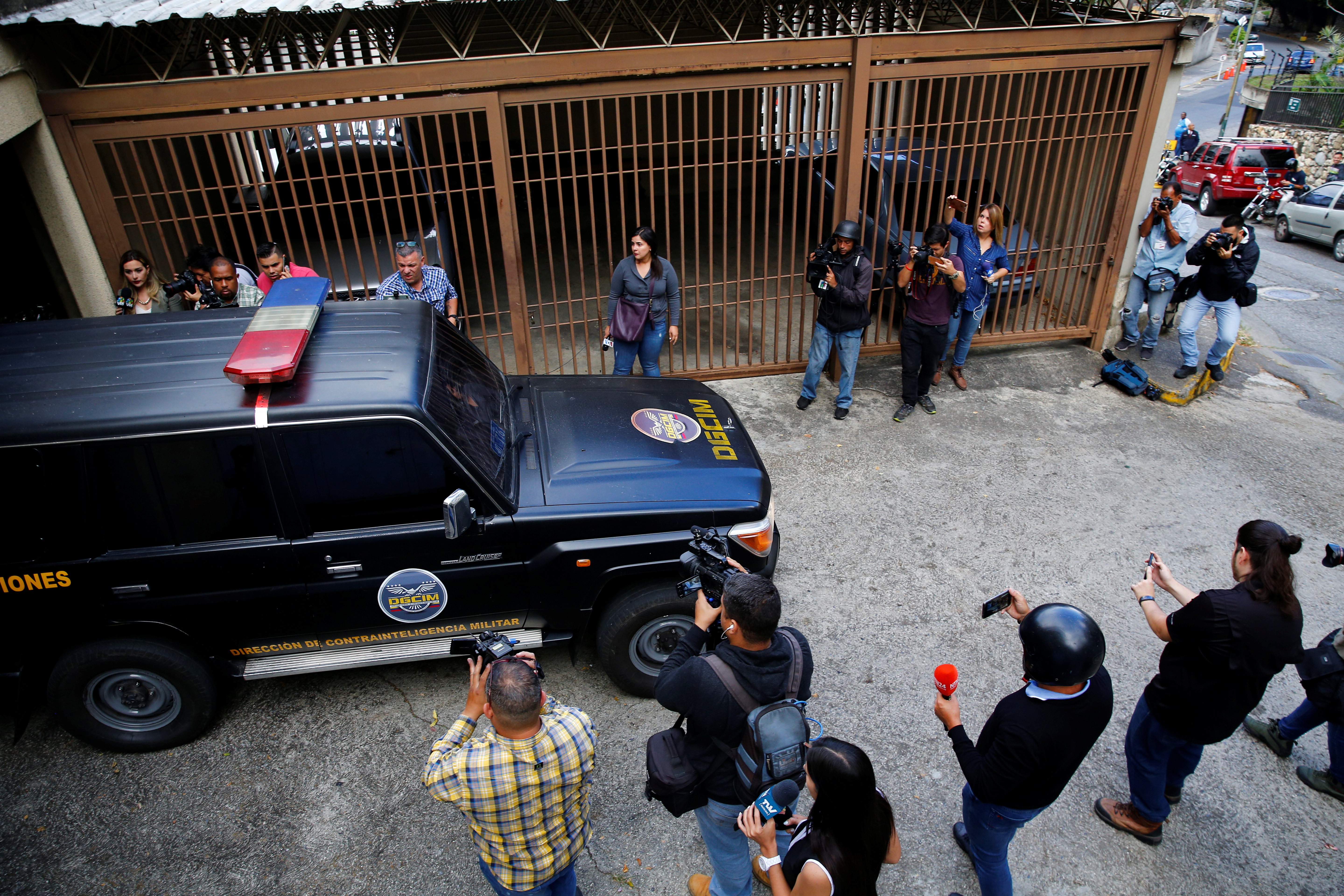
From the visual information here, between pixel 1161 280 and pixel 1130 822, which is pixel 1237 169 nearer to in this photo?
pixel 1161 280

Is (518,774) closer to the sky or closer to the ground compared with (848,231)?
closer to the ground

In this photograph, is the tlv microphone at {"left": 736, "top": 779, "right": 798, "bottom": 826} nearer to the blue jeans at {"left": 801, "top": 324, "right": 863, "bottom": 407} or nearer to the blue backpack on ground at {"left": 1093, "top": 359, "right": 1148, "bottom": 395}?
the blue jeans at {"left": 801, "top": 324, "right": 863, "bottom": 407}

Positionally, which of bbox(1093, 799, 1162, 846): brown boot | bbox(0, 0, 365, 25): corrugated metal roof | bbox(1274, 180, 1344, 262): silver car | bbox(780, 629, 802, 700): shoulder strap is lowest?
bbox(1274, 180, 1344, 262): silver car

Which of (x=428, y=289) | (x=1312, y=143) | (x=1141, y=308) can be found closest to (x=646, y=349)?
(x=428, y=289)

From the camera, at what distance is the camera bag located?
8.21ft

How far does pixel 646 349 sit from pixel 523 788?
16.4ft

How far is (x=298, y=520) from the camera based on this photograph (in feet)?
12.1

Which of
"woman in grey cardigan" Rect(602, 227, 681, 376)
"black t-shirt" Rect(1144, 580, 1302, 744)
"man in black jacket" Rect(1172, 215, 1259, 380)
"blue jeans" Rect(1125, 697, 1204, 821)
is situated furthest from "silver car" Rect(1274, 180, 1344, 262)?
"black t-shirt" Rect(1144, 580, 1302, 744)

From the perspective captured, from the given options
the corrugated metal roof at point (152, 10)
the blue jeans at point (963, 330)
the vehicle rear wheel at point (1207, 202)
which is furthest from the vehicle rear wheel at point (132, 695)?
the vehicle rear wheel at point (1207, 202)

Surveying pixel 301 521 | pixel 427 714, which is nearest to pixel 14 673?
pixel 301 521

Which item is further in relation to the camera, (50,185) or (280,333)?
(50,185)

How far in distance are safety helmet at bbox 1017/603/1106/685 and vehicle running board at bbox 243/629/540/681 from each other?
2.42 meters

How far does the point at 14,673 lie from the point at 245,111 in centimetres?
452

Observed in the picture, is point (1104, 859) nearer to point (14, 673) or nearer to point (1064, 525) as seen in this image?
point (1064, 525)
